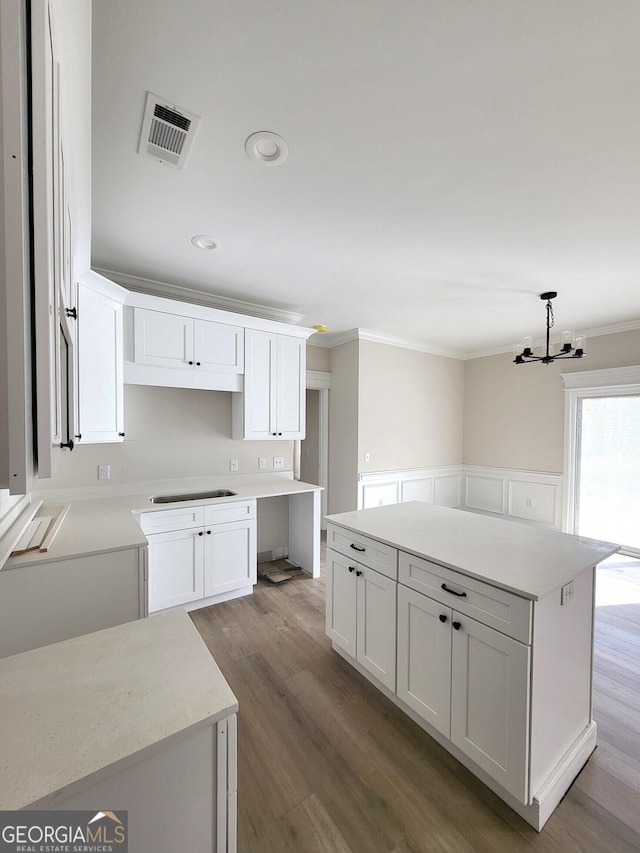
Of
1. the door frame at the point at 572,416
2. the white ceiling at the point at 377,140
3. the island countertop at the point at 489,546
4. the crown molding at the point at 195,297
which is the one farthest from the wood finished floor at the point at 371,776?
the crown molding at the point at 195,297

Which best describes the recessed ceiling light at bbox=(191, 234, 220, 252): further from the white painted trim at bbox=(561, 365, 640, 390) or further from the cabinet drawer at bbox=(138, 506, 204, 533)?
the white painted trim at bbox=(561, 365, 640, 390)

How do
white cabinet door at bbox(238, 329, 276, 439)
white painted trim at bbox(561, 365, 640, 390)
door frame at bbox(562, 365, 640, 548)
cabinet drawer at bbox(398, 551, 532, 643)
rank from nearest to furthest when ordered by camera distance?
cabinet drawer at bbox(398, 551, 532, 643) → white cabinet door at bbox(238, 329, 276, 439) → white painted trim at bbox(561, 365, 640, 390) → door frame at bbox(562, 365, 640, 548)

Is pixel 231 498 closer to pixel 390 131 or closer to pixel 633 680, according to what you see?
pixel 390 131

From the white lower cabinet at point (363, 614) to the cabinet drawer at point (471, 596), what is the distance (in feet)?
0.56

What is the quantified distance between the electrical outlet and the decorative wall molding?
3.13 meters

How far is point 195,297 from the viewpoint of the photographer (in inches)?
130

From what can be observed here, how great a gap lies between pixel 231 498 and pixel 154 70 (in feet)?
8.40

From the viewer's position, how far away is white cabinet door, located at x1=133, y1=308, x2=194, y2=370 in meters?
2.70

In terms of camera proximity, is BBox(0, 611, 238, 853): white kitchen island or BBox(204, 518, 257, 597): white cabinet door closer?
BBox(0, 611, 238, 853): white kitchen island

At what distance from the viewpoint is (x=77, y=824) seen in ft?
2.10

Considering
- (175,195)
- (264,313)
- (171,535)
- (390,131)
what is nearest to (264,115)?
(390,131)

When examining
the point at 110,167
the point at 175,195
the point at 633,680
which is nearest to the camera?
the point at 110,167

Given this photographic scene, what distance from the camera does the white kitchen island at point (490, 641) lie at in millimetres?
1276

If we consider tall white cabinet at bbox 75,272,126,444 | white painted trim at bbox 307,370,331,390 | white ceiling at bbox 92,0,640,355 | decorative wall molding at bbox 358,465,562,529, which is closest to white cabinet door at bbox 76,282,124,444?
tall white cabinet at bbox 75,272,126,444
